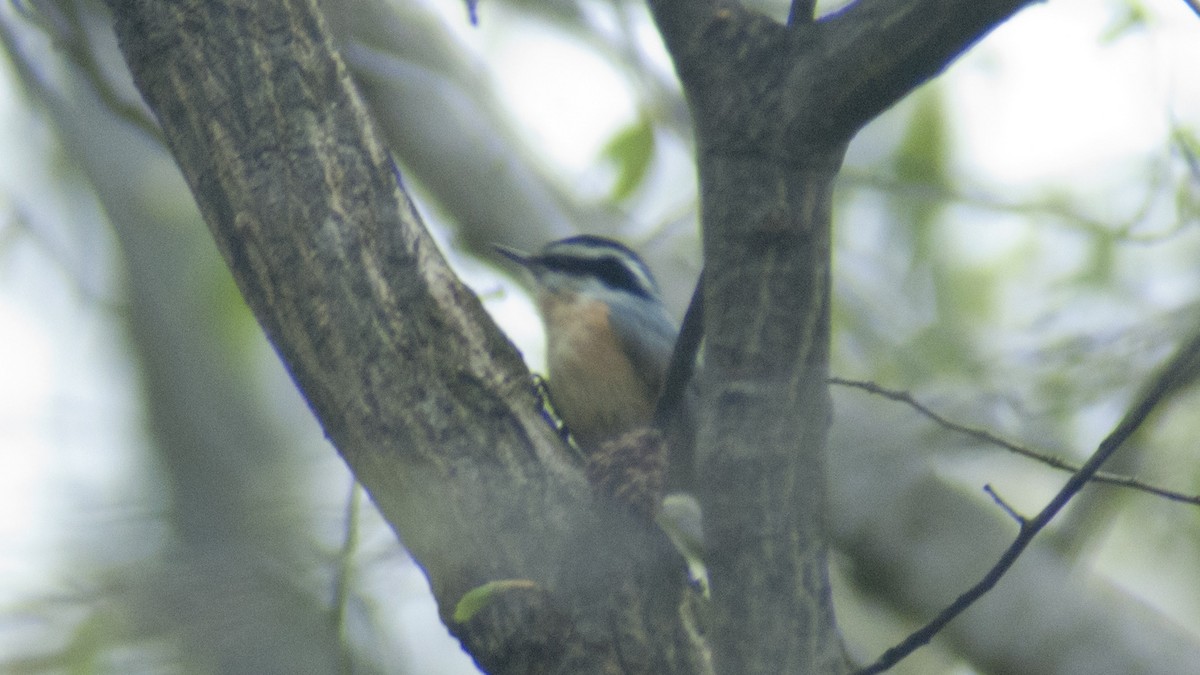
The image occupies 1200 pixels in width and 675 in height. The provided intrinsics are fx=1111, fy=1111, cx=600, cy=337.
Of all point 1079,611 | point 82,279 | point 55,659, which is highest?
point 82,279

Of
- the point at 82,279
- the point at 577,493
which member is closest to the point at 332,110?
the point at 577,493

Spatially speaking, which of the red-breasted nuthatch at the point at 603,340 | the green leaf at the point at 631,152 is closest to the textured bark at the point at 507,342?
the red-breasted nuthatch at the point at 603,340

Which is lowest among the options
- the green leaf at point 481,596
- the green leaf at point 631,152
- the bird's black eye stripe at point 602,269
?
the bird's black eye stripe at point 602,269

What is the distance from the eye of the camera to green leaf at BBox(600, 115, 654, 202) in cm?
384

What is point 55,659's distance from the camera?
3426mm

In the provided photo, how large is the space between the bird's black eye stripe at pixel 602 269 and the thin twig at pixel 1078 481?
2.56 m

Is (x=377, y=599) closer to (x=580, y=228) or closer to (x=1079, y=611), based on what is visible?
(x=580, y=228)

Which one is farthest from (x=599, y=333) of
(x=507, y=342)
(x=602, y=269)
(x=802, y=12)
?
(x=802, y=12)

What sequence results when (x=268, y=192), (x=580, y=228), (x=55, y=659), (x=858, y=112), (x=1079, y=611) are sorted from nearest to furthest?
(x=858, y=112) < (x=268, y=192) < (x=55, y=659) < (x=1079, y=611) < (x=580, y=228)

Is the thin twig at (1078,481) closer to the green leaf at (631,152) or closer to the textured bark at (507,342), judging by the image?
the textured bark at (507,342)

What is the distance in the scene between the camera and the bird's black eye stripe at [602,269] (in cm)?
431

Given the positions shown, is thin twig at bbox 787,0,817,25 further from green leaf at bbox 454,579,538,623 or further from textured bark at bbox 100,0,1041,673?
green leaf at bbox 454,579,538,623

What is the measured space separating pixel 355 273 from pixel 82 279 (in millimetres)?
3618

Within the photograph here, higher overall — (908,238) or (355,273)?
(355,273)
